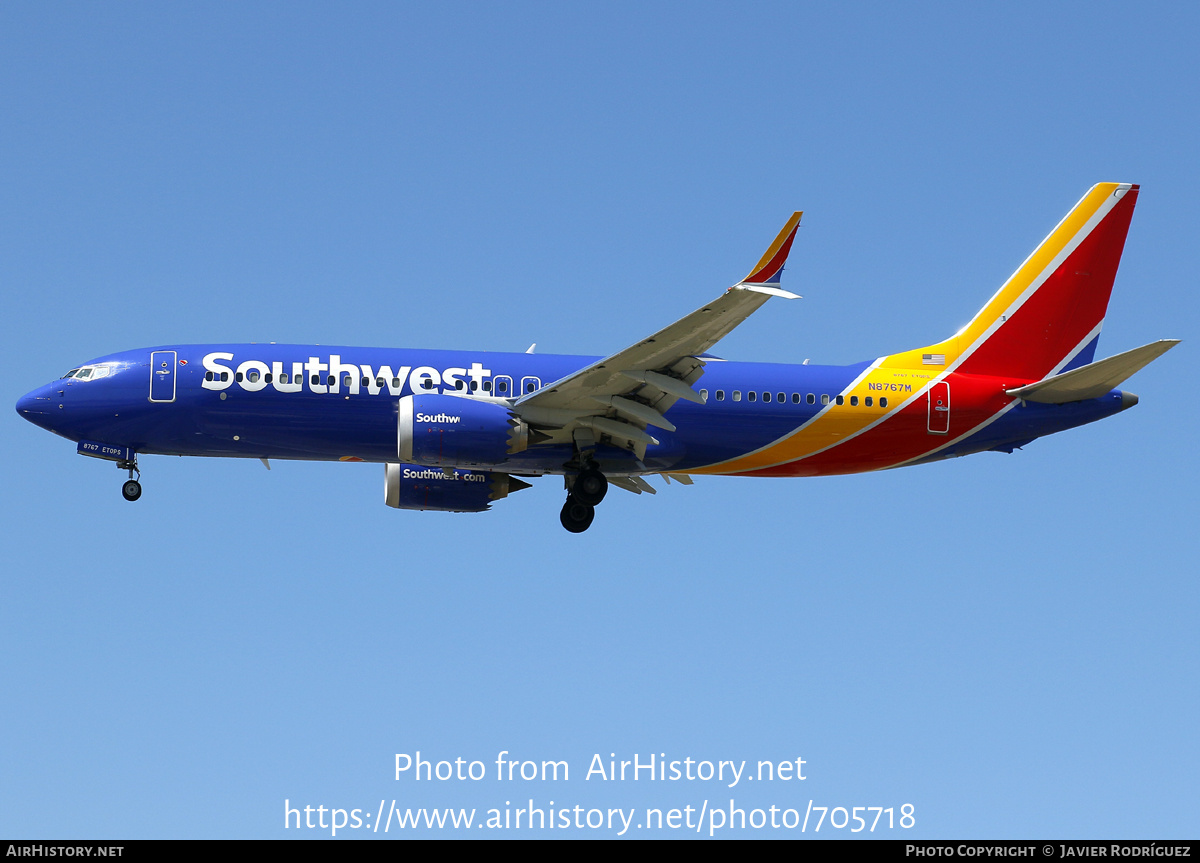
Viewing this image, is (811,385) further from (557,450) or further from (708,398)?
(557,450)

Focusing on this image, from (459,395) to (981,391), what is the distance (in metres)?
13.4

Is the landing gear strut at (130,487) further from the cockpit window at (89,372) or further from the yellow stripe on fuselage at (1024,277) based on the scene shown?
the yellow stripe on fuselage at (1024,277)

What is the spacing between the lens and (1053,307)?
128ft

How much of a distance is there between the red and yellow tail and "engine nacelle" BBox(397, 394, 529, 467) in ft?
34.0

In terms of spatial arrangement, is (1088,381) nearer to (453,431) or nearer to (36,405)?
(453,431)

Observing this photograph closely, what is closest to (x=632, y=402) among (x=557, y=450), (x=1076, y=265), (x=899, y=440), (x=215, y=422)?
(x=557, y=450)

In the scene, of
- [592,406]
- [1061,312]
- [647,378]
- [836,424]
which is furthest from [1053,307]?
[592,406]

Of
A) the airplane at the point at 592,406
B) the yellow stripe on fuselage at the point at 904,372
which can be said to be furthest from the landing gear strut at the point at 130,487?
the yellow stripe on fuselage at the point at 904,372

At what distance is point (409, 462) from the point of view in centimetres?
3356

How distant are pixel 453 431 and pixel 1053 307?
1668 cm

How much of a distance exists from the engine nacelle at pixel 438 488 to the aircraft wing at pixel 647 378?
381cm

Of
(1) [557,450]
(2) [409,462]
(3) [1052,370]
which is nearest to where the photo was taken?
(2) [409,462]

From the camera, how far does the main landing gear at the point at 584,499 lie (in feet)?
117

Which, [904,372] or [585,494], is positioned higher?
[904,372]
